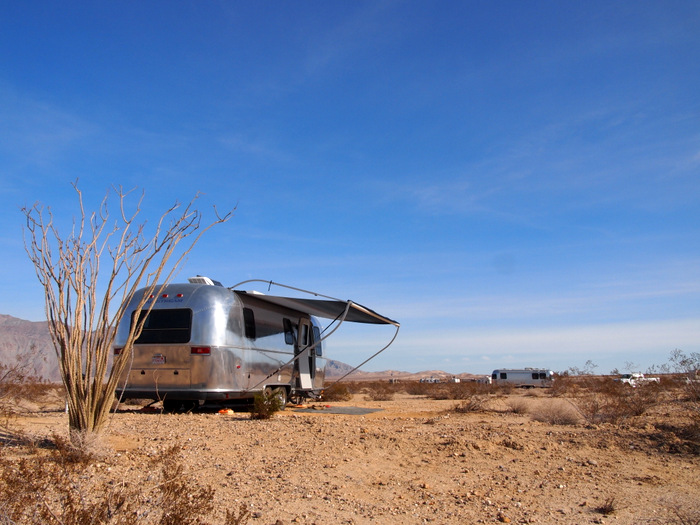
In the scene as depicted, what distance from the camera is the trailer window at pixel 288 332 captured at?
13266 millimetres

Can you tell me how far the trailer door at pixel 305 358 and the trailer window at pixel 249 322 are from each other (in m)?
2.52

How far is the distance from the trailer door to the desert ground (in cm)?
580

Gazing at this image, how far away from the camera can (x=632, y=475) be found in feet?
18.8

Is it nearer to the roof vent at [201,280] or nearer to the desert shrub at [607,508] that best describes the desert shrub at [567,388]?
the roof vent at [201,280]

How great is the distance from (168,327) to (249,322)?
169 centimetres

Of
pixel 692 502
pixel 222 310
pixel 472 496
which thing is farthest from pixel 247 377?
pixel 692 502

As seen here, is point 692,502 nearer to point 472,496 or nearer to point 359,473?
point 472,496

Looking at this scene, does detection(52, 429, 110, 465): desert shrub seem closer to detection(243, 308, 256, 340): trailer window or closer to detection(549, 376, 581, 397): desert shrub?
detection(243, 308, 256, 340): trailer window

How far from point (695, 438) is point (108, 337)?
7.29 m

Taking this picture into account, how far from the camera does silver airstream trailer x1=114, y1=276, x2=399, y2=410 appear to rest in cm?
1022

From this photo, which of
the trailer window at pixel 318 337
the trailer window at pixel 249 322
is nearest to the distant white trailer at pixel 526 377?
the trailer window at pixel 318 337

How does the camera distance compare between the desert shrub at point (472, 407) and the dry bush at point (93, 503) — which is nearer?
the dry bush at point (93, 503)

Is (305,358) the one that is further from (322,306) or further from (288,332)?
(322,306)

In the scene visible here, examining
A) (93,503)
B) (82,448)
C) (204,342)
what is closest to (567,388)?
(204,342)
